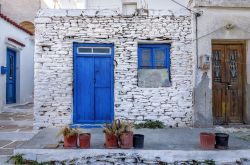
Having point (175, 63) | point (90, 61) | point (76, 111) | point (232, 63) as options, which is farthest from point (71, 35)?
point (232, 63)

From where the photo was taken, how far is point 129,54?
9.27 meters

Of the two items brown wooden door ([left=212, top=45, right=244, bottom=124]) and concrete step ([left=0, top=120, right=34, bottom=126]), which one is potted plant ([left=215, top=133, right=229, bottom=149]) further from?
concrete step ([left=0, top=120, right=34, bottom=126])

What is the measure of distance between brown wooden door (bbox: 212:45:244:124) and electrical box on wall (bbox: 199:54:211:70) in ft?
1.87

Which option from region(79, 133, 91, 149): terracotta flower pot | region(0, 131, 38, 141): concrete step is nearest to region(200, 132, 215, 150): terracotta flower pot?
region(79, 133, 91, 149): terracotta flower pot

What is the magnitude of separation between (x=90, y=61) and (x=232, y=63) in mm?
4361

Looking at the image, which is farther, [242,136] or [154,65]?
[154,65]

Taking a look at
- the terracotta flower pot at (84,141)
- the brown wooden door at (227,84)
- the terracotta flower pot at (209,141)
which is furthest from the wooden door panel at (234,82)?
the terracotta flower pot at (84,141)

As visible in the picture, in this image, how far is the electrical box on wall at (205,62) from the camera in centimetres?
900

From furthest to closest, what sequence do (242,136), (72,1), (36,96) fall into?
(72,1)
(36,96)
(242,136)

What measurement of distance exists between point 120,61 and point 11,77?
715 cm

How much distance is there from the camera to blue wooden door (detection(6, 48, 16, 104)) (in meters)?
13.8

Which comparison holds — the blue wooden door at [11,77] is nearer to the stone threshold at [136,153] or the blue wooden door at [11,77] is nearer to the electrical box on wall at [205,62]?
the stone threshold at [136,153]

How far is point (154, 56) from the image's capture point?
9391mm

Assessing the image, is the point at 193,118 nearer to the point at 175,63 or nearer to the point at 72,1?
the point at 175,63
